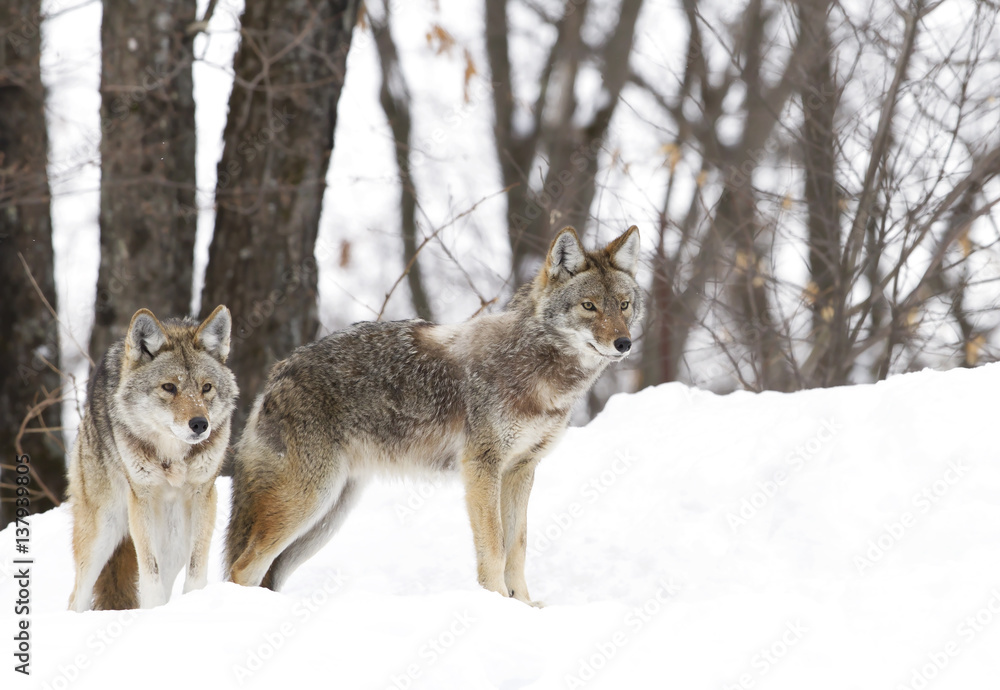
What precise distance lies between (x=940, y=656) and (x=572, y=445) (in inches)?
165

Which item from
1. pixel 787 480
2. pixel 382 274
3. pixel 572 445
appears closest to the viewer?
pixel 787 480

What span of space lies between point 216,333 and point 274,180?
4287 mm

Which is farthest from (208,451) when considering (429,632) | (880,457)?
(880,457)

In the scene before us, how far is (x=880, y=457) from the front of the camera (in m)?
5.96

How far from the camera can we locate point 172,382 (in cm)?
506

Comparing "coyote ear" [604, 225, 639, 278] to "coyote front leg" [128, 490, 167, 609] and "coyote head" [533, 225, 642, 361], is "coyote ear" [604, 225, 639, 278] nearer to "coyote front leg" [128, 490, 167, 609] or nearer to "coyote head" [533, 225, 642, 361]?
"coyote head" [533, 225, 642, 361]

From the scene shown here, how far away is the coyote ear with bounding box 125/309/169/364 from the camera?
5.12m

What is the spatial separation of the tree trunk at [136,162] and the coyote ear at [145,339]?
13.5 ft

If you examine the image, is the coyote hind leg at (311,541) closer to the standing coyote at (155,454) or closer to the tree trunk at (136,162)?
the standing coyote at (155,454)

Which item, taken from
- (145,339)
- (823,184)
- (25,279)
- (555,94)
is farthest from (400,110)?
(145,339)

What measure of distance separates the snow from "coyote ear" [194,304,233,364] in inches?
61.5

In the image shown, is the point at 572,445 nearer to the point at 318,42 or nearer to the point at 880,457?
the point at 880,457

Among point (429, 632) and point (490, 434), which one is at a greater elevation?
point (490, 434)

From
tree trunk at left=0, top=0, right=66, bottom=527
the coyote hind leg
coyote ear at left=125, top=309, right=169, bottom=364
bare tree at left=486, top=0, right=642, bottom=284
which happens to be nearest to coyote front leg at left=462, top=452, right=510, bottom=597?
the coyote hind leg
